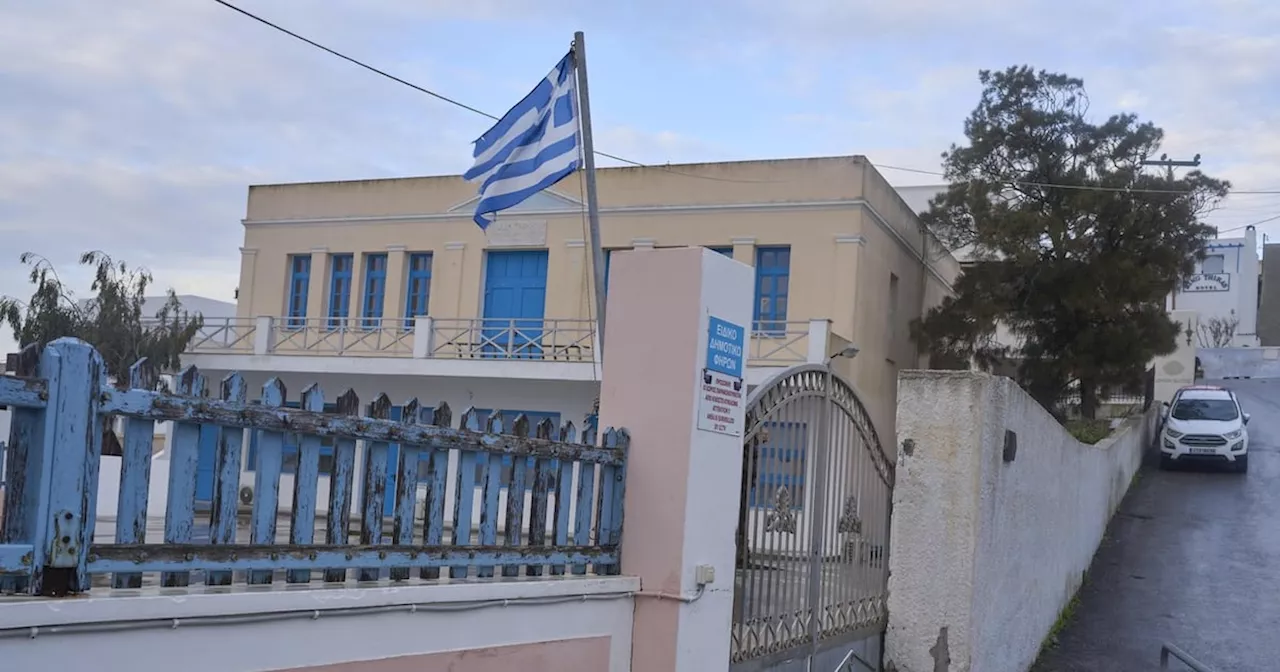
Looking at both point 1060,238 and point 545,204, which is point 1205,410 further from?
point 545,204

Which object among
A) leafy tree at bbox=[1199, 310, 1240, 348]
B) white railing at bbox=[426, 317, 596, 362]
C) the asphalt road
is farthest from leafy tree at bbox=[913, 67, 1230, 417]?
leafy tree at bbox=[1199, 310, 1240, 348]

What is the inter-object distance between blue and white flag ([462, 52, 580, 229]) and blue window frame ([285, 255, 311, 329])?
18598 millimetres

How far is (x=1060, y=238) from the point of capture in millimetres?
26688

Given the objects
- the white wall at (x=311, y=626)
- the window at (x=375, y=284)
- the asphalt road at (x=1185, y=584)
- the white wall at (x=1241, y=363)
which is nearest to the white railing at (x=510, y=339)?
the window at (x=375, y=284)

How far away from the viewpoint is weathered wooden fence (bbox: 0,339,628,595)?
3320 millimetres

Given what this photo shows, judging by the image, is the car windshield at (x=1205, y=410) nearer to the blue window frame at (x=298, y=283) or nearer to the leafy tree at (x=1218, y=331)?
the blue window frame at (x=298, y=283)

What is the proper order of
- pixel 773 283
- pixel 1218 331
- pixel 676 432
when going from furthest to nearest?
pixel 1218 331 → pixel 773 283 → pixel 676 432

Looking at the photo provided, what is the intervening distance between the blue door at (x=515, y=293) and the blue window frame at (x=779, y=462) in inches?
770

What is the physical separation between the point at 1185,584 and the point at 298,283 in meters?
22.4

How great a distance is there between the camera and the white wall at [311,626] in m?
3.29

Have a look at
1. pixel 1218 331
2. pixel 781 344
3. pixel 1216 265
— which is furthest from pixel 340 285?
pixel 1216 265

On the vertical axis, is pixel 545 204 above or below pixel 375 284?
above

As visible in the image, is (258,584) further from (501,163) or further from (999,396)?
(501,163)

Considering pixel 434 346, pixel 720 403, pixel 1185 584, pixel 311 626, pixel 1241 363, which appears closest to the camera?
pixel 311 626
